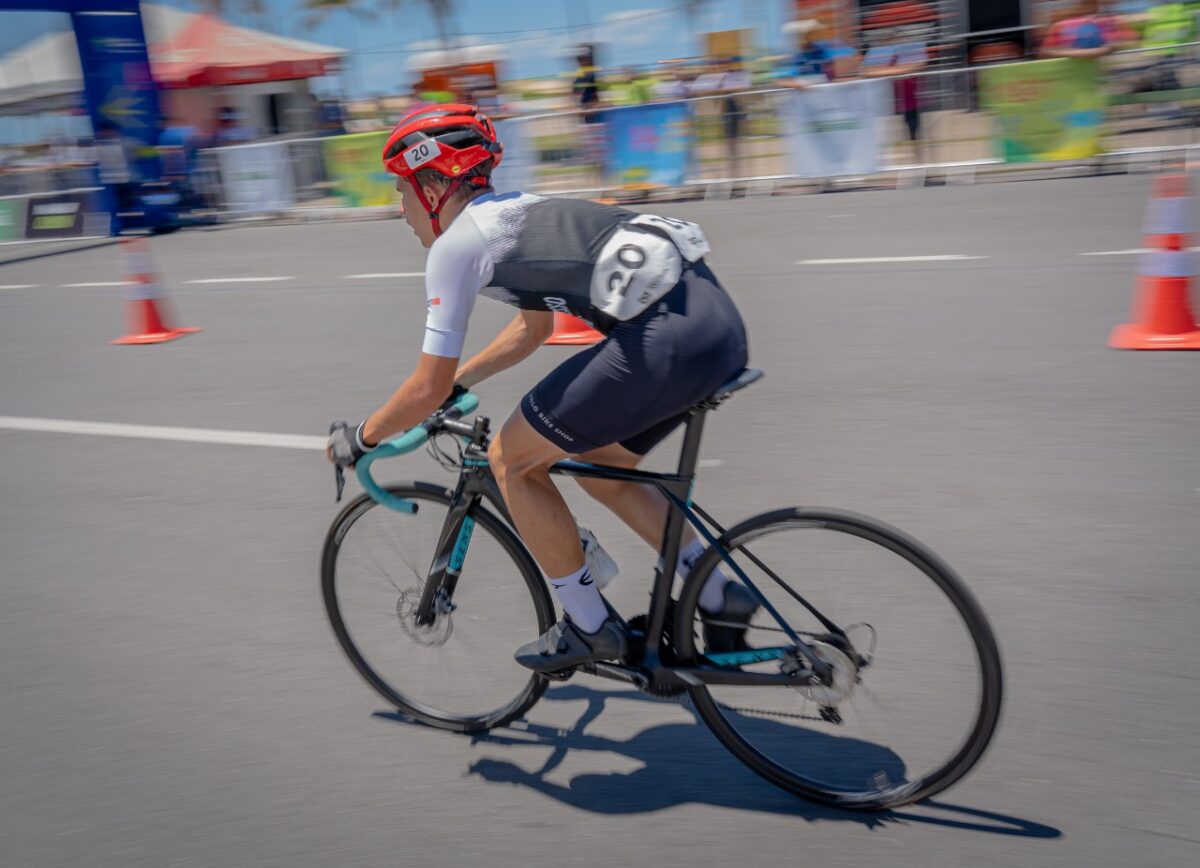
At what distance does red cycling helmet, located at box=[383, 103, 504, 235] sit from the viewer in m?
3.12

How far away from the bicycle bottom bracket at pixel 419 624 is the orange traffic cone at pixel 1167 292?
4.96 metres

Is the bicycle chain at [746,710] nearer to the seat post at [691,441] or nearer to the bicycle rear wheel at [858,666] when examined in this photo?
the bicycle rear wheel at [858,666]

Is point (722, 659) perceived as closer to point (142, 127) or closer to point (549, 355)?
point (549, 355)

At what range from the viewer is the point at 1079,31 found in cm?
1452

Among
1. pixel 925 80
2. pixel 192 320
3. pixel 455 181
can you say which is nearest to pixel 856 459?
pixel 455 181

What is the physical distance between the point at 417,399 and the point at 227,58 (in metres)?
28.9

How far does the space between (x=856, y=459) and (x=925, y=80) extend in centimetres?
1055

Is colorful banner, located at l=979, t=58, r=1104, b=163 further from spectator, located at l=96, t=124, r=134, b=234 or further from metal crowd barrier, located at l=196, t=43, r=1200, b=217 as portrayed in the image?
spectator, located at l=96, t=124, r=134, b=234

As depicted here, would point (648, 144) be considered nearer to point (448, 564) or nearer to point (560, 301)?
point (448, 564)

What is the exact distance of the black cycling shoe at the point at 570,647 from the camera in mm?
3369

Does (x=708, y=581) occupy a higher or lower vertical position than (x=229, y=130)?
lower

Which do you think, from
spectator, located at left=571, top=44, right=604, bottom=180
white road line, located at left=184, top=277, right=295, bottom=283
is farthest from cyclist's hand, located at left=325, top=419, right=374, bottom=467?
spectator, located at left=571, top=44, right=604, bottom=180

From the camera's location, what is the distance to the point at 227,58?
29203 millimetres

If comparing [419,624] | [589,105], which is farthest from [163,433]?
[589,105]
